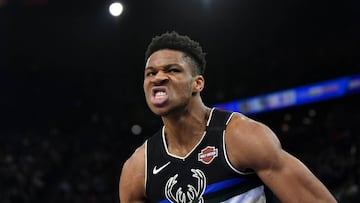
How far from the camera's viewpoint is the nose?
100.0 inches

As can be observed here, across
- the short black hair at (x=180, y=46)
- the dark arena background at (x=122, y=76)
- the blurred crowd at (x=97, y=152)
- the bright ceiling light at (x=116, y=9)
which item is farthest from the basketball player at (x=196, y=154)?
the bright ceiling light at (x=116, y=9)

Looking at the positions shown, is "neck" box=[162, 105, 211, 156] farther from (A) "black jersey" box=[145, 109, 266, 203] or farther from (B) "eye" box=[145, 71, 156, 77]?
(B) "eye" box=[145, 71, 156, 77]

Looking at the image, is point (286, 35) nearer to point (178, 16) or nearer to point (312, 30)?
point (312, 30)

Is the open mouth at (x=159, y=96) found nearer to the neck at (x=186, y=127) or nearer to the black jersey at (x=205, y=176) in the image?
the neck at (x=186, y=127)

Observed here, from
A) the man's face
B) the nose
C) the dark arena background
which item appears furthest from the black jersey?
the dark arena background

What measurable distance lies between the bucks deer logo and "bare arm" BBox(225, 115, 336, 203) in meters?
0.22

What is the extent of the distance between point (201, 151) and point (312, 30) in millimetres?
14874

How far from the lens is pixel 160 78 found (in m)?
2.54

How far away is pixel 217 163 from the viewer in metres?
2.49

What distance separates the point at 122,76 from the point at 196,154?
638 inches

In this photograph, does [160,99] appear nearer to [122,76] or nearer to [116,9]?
[116,9]

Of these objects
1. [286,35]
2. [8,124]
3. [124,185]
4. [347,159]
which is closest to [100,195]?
[8,124]

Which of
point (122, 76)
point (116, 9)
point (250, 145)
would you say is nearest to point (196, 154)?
point (250, 145)

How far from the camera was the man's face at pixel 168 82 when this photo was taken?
2.53 meters
